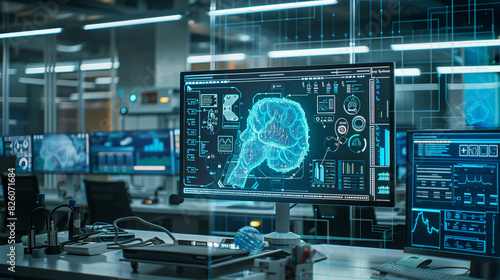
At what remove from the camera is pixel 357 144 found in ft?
5.35

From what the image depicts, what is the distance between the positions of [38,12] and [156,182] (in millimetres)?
2865

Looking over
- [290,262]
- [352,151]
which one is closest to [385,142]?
[352,151]

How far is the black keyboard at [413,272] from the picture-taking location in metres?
1.33

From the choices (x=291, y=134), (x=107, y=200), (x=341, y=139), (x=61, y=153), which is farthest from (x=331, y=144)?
(x=61, y=153)

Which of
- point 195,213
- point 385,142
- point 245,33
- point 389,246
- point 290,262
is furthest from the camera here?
point 195,213

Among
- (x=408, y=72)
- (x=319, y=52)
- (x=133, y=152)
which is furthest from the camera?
(x=133, y=152)

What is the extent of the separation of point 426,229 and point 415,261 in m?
0.15

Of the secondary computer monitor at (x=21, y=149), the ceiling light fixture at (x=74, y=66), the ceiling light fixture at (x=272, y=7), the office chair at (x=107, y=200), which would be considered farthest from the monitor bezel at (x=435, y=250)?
the ceiling light fixture at (x=74, y=66)

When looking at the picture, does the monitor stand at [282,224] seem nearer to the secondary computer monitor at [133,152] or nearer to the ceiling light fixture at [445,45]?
the ceiling light fixture at [445,45]

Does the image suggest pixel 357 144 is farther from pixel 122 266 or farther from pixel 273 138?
pixel 122 266

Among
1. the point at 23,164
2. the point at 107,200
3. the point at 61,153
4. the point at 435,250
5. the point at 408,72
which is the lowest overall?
the point at 107,200

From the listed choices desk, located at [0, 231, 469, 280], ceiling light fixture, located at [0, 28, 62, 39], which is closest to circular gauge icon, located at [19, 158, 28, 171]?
ceiling light fixture, located at [0, 28, 62, 39]

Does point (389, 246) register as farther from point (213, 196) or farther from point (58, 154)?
point (58, 154)

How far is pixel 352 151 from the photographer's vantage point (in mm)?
1638
